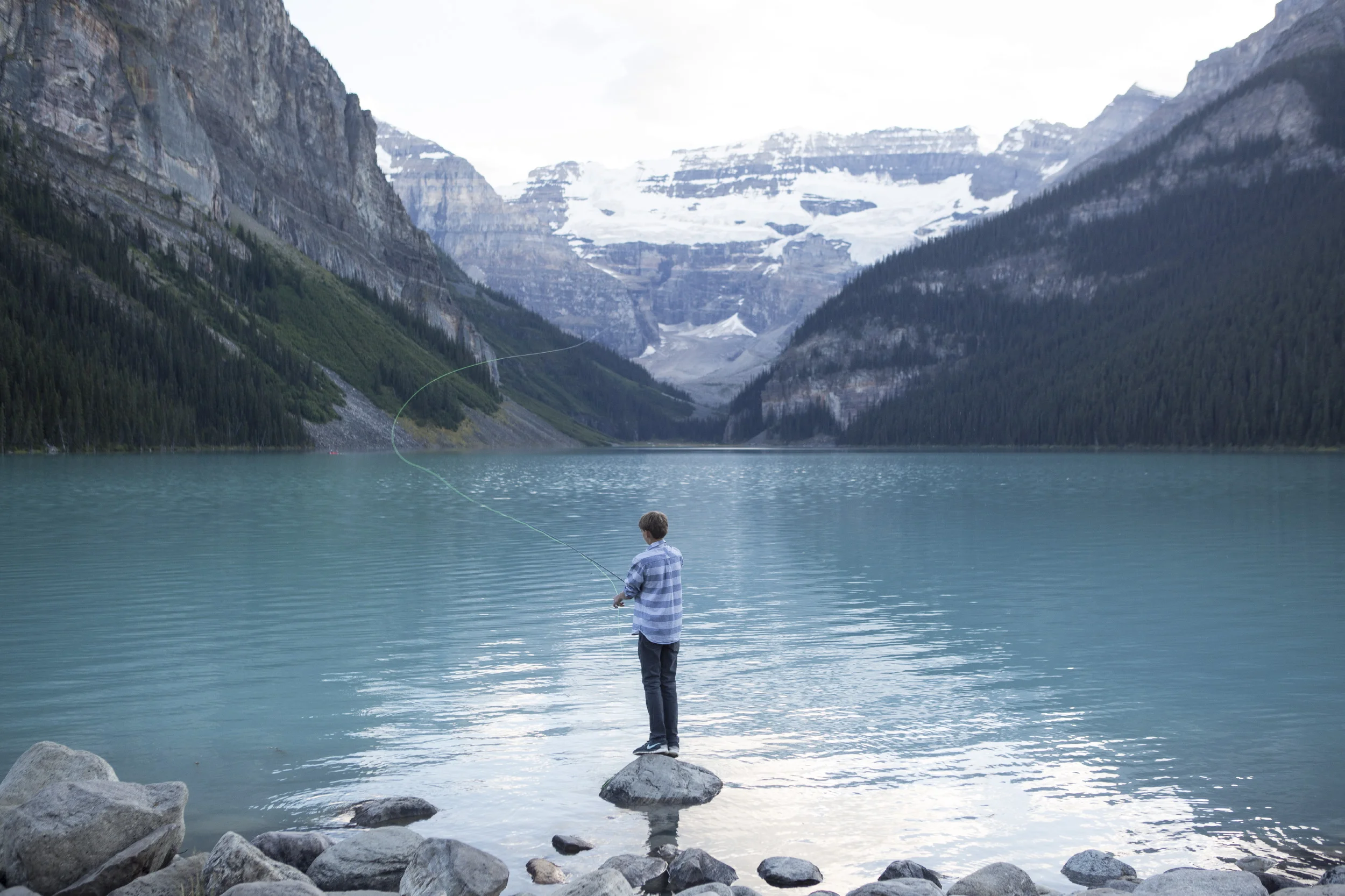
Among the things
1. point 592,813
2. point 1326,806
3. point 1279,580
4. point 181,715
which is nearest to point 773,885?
point 592,813

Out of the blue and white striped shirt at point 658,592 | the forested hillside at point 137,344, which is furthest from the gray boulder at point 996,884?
the forested hillside at point 137,344

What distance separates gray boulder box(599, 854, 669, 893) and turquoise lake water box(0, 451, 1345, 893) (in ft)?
2.60

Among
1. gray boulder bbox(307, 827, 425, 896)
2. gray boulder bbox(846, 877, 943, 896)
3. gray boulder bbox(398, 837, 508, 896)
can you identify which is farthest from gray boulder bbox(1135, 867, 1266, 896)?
gray boulder bbox(307, 827, 425, 896)

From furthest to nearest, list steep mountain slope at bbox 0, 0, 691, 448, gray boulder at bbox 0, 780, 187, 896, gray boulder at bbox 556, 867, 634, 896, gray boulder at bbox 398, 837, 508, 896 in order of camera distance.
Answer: steep mountain slope at bbox 0, 0, 691, 448 < gray boulder at bbox 398, 837, 508, 896 < gray boulder at bbox 0, 780, 187, 896 < gray boulder at bbox 556, 867, 634, 896

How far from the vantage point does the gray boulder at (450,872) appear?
977cm

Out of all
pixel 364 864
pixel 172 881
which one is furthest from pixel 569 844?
pixel 172 881

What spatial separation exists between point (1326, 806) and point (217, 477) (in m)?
81.6

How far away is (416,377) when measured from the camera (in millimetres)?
199875

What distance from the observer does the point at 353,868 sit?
403 inches

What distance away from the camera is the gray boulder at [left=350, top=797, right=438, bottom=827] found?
1222cm

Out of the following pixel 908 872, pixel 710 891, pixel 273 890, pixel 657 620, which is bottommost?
pixel 908 872

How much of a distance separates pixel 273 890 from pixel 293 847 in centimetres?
192

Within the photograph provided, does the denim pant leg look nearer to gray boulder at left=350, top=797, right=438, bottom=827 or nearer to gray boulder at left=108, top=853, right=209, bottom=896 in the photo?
gray boulder at left=350, top=797, right=438, bottom=827

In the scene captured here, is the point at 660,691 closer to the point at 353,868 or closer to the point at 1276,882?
the point at 353,868
